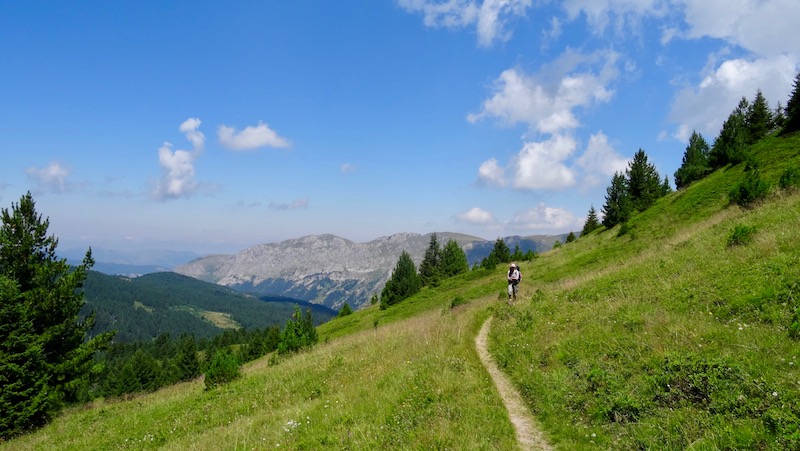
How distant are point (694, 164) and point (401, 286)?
5758cm

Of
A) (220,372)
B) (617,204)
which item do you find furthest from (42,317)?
(617,204)

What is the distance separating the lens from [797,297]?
9.00 metres

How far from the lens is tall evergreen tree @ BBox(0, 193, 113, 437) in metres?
20.1

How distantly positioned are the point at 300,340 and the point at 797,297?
27.5m

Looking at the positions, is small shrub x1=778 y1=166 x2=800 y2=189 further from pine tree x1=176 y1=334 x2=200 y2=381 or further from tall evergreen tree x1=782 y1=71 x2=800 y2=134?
pine tree x1=176 y1=334 x2=200 y2=381

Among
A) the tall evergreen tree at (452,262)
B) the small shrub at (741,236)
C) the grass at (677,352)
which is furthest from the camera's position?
the tall evergreen tree at (452,262)

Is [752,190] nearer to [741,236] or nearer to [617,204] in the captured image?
[741,236]

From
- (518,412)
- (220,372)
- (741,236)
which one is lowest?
(220,372)

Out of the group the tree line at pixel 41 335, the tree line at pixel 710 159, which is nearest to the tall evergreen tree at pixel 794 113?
the tree line at pixel 710 159

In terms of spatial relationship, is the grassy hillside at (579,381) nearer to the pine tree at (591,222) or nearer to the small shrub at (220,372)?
the small shrub at (220,372)

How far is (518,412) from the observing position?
30.1ft

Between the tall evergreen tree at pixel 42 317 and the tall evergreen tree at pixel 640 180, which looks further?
the tall evergreen tree at pixel 640 180

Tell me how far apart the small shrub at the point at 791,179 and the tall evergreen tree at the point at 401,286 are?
58323mm

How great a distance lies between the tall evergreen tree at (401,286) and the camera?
7606 centimetres
